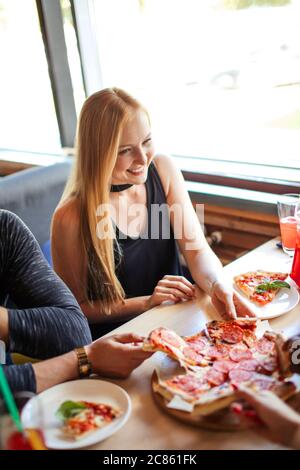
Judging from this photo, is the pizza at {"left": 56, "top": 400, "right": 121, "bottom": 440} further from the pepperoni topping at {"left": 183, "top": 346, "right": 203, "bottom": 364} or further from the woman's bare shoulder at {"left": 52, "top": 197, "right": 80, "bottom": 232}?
the woman's bare shoulder at {"left": 52, "top": 197, "right": 80, "bottom": 232}

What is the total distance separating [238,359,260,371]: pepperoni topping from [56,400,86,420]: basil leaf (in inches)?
12.4

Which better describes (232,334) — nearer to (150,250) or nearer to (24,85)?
(150,250)

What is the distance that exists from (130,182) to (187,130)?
1.05m

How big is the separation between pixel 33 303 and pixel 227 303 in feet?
1.64

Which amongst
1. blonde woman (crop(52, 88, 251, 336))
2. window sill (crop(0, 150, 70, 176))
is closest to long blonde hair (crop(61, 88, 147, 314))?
blonde woman (crop(52, 88, 251, 336))

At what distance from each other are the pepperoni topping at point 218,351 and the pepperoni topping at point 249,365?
54 millimetres

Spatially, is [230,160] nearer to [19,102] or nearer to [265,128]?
[265,128]

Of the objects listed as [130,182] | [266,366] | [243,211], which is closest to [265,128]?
[243,211]

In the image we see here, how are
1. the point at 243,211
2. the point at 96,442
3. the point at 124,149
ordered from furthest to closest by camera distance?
the point at 243,211, the point at 124,149, the point at 96,442

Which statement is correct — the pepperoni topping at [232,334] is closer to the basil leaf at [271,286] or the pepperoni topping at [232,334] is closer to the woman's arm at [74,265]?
the basil leaf at [271,286]

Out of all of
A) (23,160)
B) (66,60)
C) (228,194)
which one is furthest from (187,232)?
(23,160)

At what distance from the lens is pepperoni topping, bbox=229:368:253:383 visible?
0.96 metres

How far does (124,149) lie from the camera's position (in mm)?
1581
